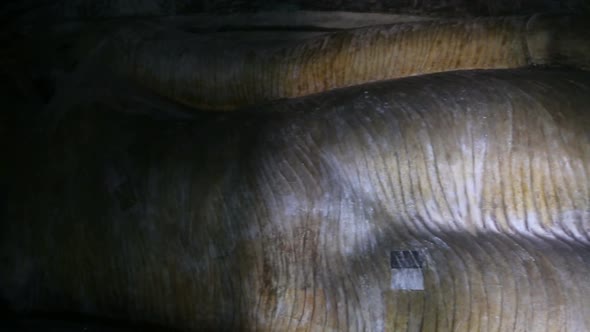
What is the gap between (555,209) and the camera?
4.91 ft

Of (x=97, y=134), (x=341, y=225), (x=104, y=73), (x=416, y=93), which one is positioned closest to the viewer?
(x=341, y=225)

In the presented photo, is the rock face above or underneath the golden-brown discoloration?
underneath

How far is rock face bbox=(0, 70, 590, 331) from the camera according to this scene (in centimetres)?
138

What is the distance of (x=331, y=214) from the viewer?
Answer: 4.92ft

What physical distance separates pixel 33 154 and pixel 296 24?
108 centimetres

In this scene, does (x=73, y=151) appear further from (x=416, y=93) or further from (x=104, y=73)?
(x=416, y=93)

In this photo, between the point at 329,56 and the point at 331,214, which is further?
the point at 329,56

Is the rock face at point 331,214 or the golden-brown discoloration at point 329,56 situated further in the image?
the golden-brown discoloration at point 329,56

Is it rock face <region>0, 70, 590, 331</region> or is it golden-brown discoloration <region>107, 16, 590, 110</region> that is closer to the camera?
rock face <region>0, 70, 590, 331</region>

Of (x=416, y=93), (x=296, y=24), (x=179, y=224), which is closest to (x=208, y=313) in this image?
(x=179, y=224)

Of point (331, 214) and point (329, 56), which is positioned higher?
point (329, 56)

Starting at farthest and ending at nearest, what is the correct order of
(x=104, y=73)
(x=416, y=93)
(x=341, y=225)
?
(x=104, y=73) → (x=416, y=93) → (x=341, y=225)

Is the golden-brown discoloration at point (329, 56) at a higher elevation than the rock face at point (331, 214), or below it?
higher

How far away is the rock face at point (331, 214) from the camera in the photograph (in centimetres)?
138
